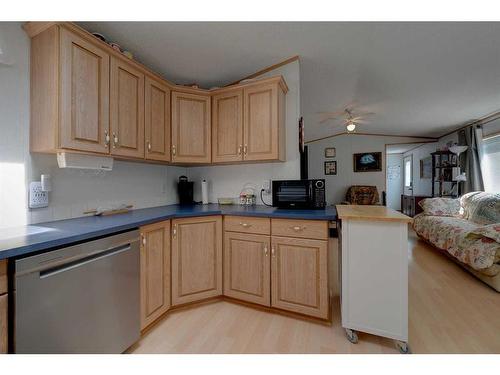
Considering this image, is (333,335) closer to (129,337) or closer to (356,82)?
(129,337)

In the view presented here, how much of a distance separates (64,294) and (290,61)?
2.55 meters

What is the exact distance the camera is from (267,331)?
1639mm

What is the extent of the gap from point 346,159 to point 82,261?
20.3ft

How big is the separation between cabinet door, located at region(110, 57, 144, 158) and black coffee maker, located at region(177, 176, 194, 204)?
79 centimetres

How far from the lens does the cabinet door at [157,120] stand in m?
1.92

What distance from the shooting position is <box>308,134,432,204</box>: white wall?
5977mm

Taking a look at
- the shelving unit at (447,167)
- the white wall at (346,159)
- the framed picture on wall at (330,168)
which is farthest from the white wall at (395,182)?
the shelving unit at (447,167)

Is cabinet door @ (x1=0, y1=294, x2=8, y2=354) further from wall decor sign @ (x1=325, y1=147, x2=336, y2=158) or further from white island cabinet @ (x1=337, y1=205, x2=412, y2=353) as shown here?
wall decor sign @ (x1=325, y1=147, x2=336, y2=158)

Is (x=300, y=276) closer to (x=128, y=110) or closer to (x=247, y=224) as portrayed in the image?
(x=247, y=224)

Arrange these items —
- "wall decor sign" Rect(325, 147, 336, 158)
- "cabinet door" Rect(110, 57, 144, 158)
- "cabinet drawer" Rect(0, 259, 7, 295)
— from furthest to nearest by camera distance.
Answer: "wall decor sign" Rect(325, 147, 336, 158), "cabinet door" Rect(110, 57, 144, 158), "cabinet drawer" Rect(0, 259, 7, 295)

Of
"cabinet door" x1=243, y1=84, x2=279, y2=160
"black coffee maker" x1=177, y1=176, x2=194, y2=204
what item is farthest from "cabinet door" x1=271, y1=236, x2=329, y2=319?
"black coffee maker" x1=177, y1=176, x2=194, y2=204

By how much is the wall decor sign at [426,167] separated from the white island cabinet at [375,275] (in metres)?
5.79
